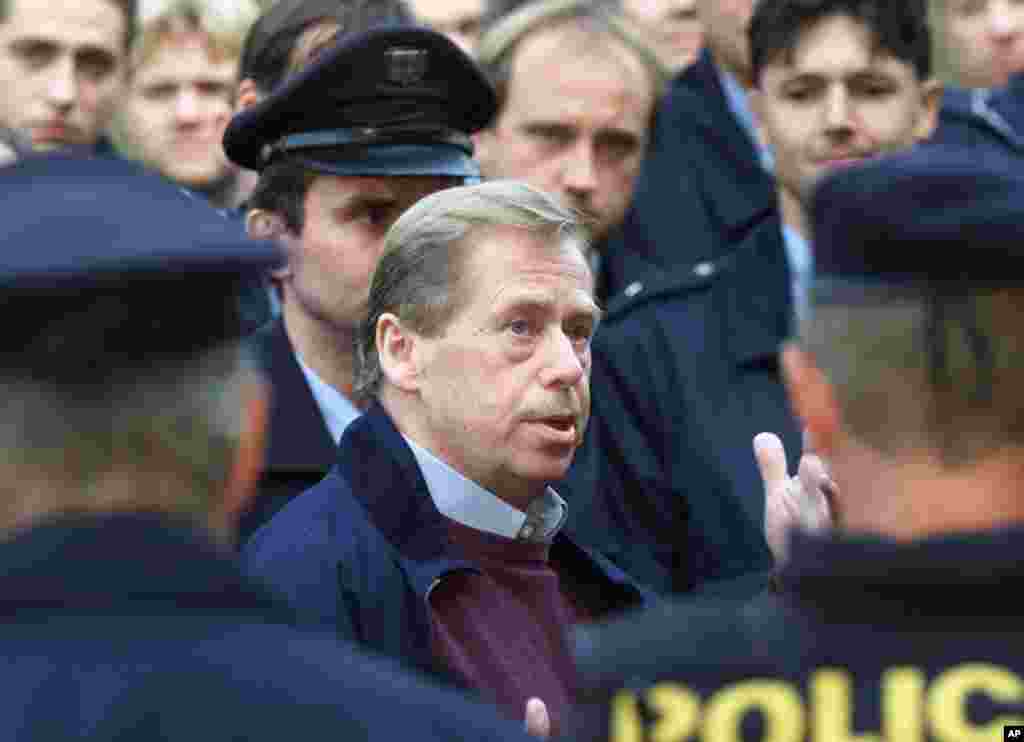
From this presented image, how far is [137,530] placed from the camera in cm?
291

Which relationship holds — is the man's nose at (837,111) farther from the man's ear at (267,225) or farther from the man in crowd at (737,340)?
the man's ear at (267,225)

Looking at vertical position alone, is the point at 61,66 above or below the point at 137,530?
below

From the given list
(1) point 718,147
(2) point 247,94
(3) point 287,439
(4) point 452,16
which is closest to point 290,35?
(2) point 247,94

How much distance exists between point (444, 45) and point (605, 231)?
1.28m

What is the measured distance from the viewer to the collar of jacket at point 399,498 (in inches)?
181

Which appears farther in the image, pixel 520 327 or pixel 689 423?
pixel 689 423

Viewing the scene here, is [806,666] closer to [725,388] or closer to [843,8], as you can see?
[725,388]

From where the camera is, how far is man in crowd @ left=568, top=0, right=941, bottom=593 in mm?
6051

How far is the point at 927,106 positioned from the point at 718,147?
3.01ft

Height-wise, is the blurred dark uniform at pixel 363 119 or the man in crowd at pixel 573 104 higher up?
the blurred dark uniform at pixel 363 119

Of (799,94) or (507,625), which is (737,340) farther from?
(507,625)

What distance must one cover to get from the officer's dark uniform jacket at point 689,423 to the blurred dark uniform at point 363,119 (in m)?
0.66

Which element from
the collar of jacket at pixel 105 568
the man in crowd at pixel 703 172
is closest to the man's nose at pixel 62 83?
the man in crowd at pixel 703 172

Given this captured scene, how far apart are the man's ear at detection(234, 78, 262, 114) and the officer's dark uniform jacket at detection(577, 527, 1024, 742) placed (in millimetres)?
3608
